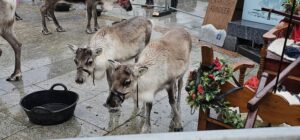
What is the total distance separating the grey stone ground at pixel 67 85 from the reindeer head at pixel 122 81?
0.93 meters

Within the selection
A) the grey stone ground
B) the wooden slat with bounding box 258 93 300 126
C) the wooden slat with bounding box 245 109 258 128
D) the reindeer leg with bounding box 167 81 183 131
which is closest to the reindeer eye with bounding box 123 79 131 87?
the reindeer leg with bounding box 167 81 183 131

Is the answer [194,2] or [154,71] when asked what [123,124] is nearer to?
[154,71]

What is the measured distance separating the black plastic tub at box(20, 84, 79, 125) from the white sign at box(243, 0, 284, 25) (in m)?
4.55

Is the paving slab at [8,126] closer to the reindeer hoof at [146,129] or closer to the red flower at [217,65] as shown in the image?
the reindeer hoof at [146,129]

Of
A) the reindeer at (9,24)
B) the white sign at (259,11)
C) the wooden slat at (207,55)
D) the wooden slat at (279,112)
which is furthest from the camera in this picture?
the white sign at (259,11)

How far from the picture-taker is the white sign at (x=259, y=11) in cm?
745

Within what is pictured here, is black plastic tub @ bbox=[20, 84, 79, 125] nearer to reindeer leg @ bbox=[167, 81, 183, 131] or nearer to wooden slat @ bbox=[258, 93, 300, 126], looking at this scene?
reindeer leg @ bbox=[167, 81, 183, 131]

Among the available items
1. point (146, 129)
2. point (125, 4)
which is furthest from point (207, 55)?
point (125, 4)

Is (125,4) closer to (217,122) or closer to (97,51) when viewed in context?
(97,51)

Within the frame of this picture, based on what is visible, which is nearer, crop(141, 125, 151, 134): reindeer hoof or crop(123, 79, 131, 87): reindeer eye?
crop(123, 79, 131, 87): reindeer eye

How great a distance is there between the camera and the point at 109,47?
5062 millimetres

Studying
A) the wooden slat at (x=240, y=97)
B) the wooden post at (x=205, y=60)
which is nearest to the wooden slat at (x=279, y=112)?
the wooden slat at (x=240, y=97)

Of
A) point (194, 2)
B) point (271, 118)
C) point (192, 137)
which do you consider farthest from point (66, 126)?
point (194, 2)

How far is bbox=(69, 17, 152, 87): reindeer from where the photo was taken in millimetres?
4770
